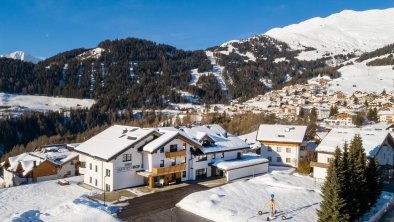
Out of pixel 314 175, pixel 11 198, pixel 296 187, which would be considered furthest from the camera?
pixel 314 175

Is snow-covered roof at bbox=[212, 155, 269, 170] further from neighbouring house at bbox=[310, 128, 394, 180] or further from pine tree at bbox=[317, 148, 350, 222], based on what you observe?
pine tree at bbox=[317, 148, 350, 222]

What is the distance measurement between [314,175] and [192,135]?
14.8m

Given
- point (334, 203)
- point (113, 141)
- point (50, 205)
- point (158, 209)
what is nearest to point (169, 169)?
point (113, 141)

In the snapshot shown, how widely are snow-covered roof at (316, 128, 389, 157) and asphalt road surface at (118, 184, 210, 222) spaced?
1580cm

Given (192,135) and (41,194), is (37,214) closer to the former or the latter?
(41,194)

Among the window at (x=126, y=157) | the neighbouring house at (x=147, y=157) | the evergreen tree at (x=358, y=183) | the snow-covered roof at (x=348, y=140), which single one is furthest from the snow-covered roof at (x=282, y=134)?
the window at (x=126, y=157)

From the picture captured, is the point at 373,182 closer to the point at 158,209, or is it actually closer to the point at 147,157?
the point at 158,209

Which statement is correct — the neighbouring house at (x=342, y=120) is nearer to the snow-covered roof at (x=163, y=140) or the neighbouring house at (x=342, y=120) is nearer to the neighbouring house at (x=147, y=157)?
the neighbouring house at (x=147, y=157)

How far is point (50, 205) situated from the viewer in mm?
30078

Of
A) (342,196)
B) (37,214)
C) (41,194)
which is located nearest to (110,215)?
(37,214)

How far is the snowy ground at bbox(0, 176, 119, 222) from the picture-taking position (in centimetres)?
2625

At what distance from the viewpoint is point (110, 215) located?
26.5 metres

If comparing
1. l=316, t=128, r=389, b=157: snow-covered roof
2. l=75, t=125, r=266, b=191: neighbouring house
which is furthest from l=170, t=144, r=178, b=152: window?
l=316, t=128, r=389, b=157: snow-covered roof

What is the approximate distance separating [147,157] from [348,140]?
72.5 feet
